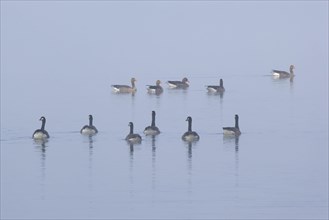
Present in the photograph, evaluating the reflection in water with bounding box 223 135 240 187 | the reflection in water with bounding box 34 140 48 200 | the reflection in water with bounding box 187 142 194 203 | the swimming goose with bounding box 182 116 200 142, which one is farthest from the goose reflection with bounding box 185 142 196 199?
the reflection in water with bounding box 34 140 48 200

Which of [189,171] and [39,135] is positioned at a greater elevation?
[39,135]

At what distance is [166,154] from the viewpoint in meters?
28.5

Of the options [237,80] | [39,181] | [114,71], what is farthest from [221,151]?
[114,71]

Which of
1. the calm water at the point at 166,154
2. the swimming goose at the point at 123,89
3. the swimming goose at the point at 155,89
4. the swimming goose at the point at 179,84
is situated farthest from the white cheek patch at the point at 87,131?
the swimming goose at the point at 179,84

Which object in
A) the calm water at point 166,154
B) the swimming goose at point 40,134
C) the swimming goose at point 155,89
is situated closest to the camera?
the calm water at point 166,154

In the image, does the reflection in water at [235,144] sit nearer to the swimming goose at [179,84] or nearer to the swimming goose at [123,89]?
the swimming goose at [123,89]

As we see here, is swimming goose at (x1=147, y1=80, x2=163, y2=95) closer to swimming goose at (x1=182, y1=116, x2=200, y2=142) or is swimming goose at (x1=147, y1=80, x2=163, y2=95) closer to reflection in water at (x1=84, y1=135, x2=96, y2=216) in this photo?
reflection in water at (x1=84, y1=135, x2=96, y2=216)

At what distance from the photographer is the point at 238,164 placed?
27.0 meters

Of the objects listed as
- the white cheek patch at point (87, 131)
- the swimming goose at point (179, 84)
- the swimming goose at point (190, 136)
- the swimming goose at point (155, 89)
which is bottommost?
the swimming goose at point (190, 136)

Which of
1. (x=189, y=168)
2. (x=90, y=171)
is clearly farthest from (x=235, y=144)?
(x=90, y=171)

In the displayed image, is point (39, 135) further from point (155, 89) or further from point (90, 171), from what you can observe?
point (155, 89)

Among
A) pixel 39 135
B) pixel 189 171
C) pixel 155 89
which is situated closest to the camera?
pixel 189 171

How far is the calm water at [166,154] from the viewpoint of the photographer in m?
22.4

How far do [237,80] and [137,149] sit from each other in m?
21.3
